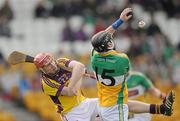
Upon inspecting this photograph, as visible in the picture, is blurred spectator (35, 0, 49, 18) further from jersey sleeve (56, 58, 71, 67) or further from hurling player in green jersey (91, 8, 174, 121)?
hurling player in green jersey (91, 8, 174, 121)

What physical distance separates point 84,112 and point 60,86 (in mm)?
571

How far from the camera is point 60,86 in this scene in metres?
11.1

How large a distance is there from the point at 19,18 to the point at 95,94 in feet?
16.0

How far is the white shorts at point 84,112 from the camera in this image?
1134 cm

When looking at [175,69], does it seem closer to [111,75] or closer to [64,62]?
[64,62]

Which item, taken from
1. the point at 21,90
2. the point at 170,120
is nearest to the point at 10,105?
the point at 21,90

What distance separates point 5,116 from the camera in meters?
17.2

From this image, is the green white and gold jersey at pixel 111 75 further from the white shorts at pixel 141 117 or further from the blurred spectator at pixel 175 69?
the blurred spectator at pixel 175 69

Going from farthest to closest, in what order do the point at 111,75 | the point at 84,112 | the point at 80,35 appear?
the point at 80,35
the point at 84,112
the point at 111,75

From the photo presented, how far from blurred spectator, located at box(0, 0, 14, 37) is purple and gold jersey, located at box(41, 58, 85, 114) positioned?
915cm

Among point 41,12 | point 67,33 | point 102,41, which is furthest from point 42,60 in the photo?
point 41,12

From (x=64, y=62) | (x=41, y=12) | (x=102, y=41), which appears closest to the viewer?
(x=102, y=41)

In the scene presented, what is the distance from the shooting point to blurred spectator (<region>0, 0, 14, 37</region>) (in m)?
20.2

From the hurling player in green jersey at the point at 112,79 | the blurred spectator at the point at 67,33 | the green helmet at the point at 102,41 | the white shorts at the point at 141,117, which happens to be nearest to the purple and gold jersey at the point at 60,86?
the hurling player in green jersey at the point at 112,79
